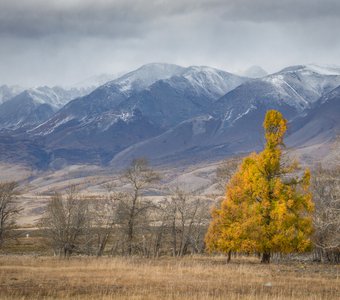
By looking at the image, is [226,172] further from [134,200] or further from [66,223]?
[66,223]

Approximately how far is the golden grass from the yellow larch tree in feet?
27.2

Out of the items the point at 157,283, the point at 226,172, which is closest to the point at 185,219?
the point at 226,172

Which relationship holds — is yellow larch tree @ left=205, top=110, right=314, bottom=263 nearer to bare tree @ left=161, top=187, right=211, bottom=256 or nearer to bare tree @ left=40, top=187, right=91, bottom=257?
bare tree @ left=40, top=187, right=91, bottom=257

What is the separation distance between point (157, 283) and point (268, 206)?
66.8 feet

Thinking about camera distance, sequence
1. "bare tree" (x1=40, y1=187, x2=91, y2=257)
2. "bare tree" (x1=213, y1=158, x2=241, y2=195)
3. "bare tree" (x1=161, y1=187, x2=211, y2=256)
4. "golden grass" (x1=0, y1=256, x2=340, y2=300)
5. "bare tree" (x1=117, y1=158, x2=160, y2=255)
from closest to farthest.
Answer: "golden grass" (x1=0, y1=256, x2=340, y2=300)
"bare tree" (x1=117, y1=158, x2=160, y2=255)
"bare tree" (x1=40, y1=187, x2=91, y2=257)
"bare tree" (x1=213, y1=158, x2=241, y2=195)
"bare tree" (x1=161, y1=187, x2=211, y2=256)

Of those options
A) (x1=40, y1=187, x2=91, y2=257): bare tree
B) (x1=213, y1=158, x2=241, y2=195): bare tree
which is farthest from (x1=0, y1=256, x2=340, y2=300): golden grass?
(x1=213, y1=158, x2=241, y2=195): bare tree

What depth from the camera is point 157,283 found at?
3175 cm

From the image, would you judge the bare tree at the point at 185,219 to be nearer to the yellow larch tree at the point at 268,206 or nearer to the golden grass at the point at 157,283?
the yellow larch tree at the point at 268,206

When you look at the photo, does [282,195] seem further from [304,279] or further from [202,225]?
[202,225]

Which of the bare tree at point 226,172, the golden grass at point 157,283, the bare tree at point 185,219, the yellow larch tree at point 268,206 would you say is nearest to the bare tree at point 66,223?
the bare tree at point 185,219

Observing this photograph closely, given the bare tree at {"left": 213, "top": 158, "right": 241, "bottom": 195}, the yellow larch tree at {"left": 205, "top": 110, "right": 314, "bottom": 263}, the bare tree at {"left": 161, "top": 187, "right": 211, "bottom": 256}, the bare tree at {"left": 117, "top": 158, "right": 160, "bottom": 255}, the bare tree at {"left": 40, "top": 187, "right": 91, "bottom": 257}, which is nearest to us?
the yellow larch tree at {"left": 205, "top": 110, "right": 314, "bottom": 263}

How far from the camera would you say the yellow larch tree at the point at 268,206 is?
162 feet

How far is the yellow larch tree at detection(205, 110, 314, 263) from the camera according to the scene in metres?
49.3

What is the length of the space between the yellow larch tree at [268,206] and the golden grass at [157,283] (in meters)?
8.30
